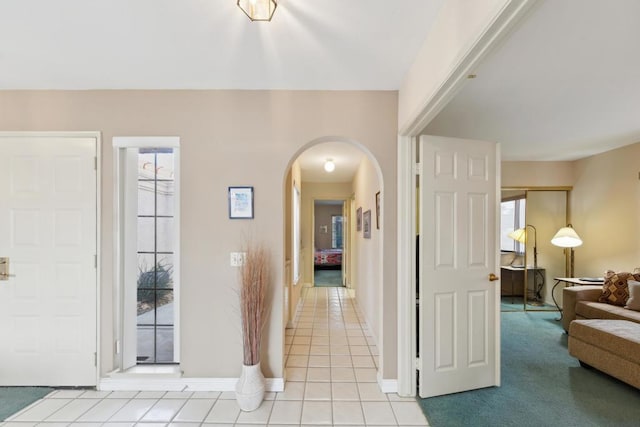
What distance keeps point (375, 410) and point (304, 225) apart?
4.94 meters

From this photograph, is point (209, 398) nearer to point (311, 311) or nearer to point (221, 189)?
point (221, 189)

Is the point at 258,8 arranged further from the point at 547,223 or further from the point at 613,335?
the point at 547,223

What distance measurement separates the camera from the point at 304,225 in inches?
273

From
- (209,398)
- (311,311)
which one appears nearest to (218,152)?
(209,398)

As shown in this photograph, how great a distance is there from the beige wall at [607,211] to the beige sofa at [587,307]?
77cm

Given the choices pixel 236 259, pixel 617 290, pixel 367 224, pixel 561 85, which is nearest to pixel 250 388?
pixel 236 259

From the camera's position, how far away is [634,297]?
3.15 meters

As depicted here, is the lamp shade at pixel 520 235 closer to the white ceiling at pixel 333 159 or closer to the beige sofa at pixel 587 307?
the beige sofa at pixel 587 307

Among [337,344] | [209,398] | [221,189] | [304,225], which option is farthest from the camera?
[304,225]

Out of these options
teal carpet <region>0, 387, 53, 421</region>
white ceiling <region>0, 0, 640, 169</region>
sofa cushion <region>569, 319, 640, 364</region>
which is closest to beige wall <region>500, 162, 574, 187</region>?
white ceiling <region>0, 0, 640, 169</region>

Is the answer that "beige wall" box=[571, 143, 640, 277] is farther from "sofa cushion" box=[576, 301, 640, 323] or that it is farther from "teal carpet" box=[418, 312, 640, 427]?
"teal carpet" box=[418, 312, 640, 427]

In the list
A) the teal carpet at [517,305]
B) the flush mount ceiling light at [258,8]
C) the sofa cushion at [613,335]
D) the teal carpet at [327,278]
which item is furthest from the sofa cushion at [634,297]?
the teal carpet at [327,278]

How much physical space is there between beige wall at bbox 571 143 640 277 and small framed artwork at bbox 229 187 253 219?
4.73m

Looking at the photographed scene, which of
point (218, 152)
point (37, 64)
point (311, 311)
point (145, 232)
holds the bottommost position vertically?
point (311, 311)
